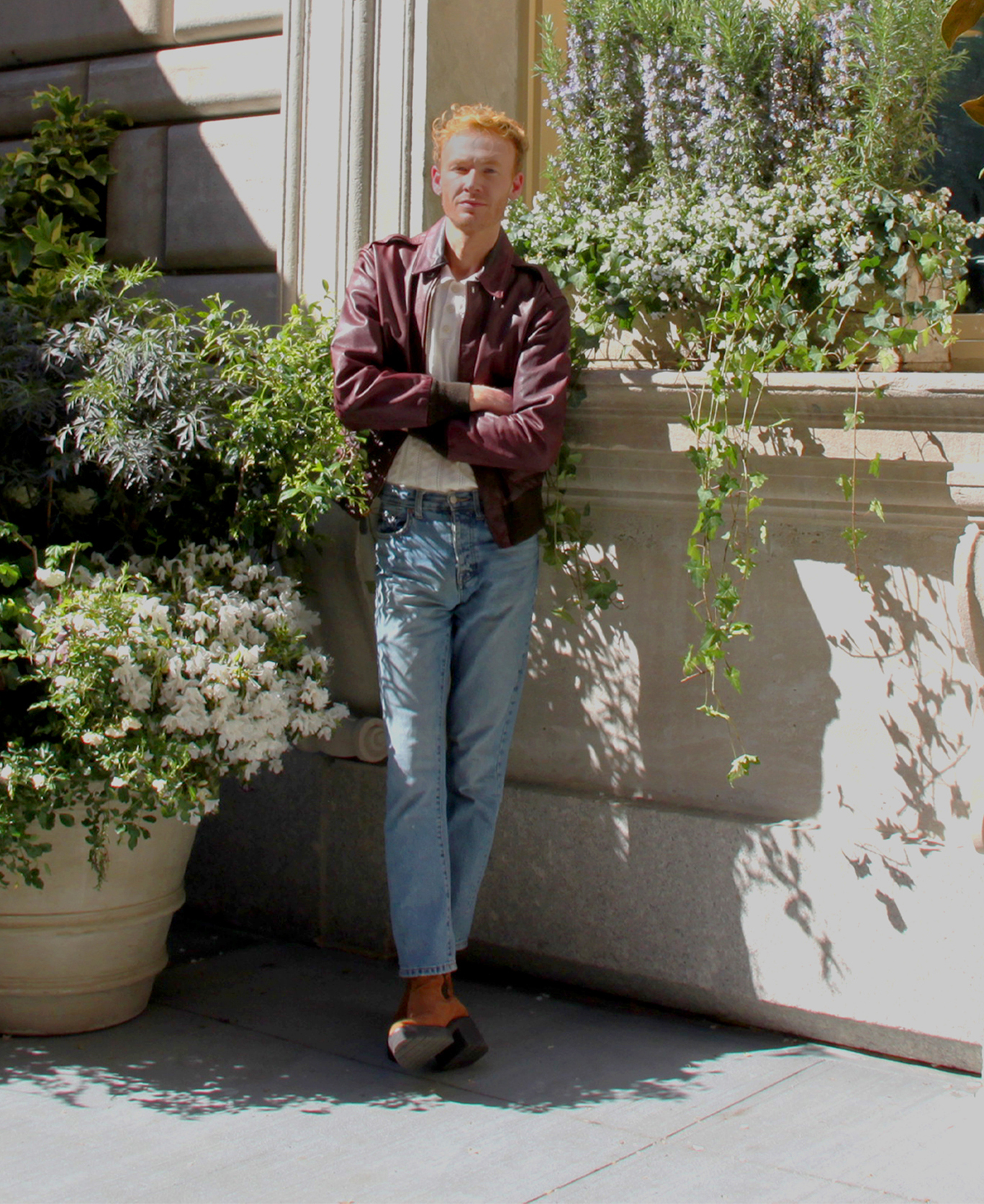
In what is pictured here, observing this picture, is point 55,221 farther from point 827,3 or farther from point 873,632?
point 873,632

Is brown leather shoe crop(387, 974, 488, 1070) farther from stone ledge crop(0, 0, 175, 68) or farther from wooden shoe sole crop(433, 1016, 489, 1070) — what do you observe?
stone ledge crop(0, 0, 175, 68)

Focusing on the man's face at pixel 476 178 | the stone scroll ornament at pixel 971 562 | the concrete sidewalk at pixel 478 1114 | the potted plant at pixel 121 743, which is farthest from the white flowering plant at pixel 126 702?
the stone scroll ornament at pixel 971 562

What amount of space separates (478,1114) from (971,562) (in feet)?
5.02

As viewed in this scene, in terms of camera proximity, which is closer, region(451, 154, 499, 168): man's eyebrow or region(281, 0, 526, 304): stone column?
region(451, 154, 499, 168): man's eyebrow

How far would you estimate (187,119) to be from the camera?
4.49 meters

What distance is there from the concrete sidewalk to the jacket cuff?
58.7 inches

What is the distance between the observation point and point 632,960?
3486 mm

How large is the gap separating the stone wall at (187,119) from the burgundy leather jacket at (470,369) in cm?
106

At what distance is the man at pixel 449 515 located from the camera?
308 centimetres

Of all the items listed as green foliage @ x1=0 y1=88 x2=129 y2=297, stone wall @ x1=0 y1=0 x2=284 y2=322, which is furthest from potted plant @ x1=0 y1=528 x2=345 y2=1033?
green foliage @ x1=0 y1=88 x2=129 y2=297

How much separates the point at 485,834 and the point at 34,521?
141 centimetres

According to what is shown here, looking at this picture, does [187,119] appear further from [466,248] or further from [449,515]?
[449,515]

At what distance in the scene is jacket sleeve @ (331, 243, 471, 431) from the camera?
3047 millimetres

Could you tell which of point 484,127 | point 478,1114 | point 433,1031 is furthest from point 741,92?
point 478,1114
